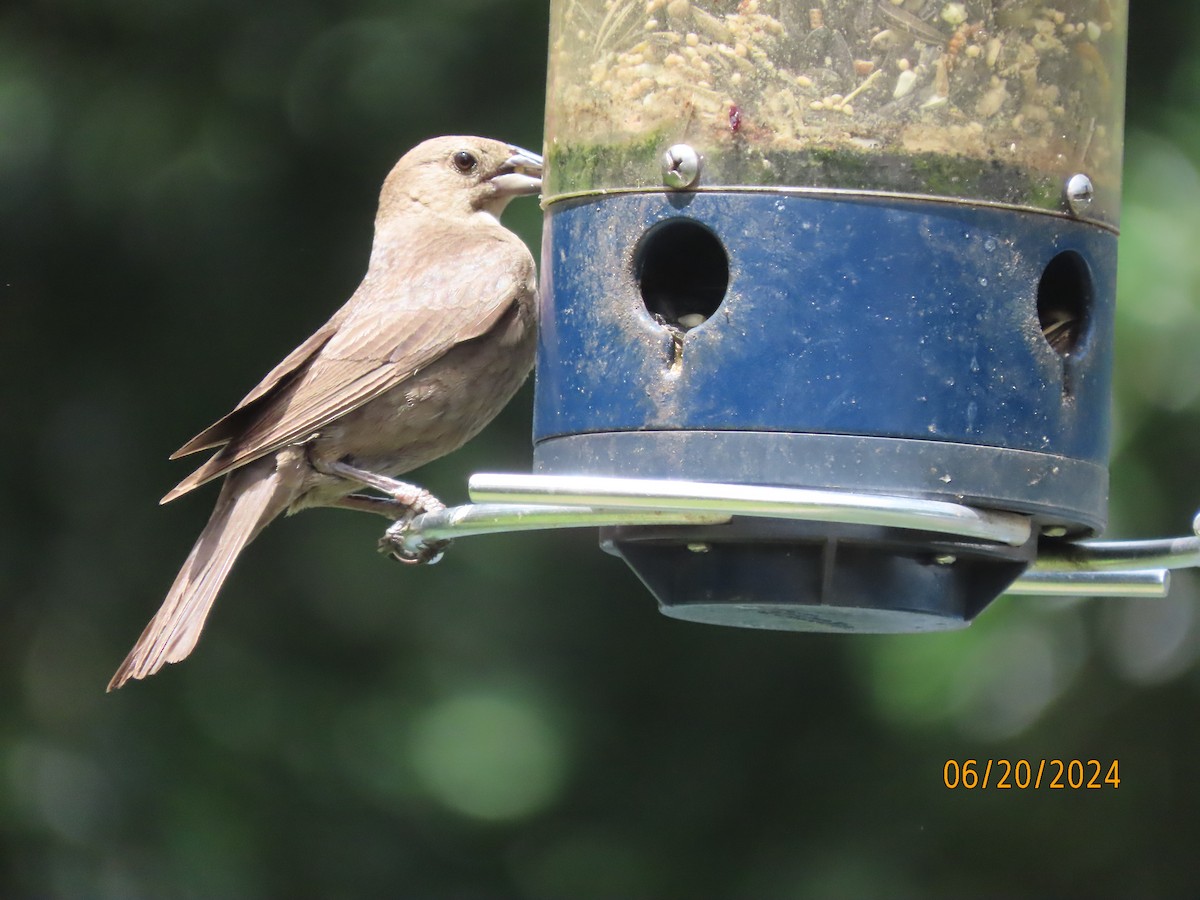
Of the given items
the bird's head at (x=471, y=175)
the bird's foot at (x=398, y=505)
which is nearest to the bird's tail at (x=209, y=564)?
the bird's foot at (x=398, y=505)

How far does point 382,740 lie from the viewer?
6793 millimetres

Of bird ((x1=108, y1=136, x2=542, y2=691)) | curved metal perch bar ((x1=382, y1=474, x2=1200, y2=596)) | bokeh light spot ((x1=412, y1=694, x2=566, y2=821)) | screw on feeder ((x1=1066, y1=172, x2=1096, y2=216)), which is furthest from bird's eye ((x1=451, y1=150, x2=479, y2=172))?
bokeh light spot ((x1=412, y1=694, x2=566, y2=821))

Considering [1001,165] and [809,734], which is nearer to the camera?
[1001,165]

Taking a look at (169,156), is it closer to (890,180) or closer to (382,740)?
(382,740)

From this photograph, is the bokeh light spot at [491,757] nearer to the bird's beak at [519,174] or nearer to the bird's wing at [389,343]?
the bird's beak at [519,174]

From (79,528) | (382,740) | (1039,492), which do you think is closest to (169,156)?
(79,528)

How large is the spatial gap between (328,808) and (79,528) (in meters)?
1.30

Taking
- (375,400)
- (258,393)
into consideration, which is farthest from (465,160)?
(258,393)

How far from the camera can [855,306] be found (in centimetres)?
330

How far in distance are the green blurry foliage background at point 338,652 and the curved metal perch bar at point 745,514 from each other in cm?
292

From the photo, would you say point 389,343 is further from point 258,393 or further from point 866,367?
point 866,367

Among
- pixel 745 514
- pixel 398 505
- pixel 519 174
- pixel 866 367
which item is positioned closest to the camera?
pixel 745 514

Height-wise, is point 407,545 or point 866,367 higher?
point 866,367

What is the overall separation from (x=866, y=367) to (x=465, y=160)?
6.66ft
